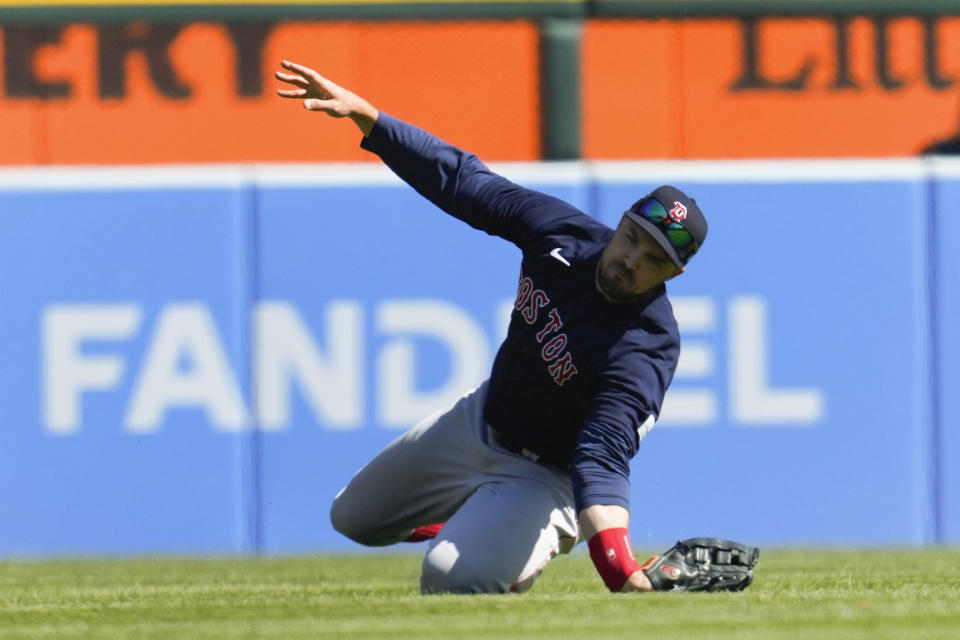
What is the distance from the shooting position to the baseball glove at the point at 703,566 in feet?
16.4

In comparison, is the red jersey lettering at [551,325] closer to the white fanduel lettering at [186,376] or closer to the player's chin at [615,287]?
the player's chin at [615,287]

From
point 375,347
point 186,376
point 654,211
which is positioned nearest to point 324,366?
point 375,347

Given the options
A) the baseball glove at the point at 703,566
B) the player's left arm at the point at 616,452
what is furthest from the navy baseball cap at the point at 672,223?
the baseball glove at the point at 703,566

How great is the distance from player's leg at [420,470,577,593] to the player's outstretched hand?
1.17 meters

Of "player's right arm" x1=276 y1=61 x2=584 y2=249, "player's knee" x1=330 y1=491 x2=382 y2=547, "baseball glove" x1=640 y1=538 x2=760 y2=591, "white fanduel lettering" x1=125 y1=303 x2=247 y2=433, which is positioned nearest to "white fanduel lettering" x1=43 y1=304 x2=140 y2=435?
"white fanduel lettering" x1=125 y1=303 x2=247 y2=433

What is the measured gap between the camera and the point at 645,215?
4934 millimetres

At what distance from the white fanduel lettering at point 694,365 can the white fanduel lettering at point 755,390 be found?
97 millimetres

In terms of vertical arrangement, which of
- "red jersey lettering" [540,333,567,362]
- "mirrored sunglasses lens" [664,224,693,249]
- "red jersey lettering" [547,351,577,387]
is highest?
"mirrored sunglasses lens" [664,224,693,249]

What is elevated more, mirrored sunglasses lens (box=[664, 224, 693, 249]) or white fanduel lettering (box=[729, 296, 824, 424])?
mirrored sunglasses lens (box=[664, 224, 693, 249])

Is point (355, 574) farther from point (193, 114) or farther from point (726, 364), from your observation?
point (193, 114)

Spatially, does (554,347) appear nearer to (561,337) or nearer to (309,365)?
(561,337)

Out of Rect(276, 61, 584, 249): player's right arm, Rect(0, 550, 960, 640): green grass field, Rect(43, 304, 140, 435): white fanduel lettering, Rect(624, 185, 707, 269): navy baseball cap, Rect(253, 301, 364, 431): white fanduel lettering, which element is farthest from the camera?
Rect(253, 301, 364, 431): white fanduel lettering

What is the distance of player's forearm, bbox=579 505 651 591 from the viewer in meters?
4.78

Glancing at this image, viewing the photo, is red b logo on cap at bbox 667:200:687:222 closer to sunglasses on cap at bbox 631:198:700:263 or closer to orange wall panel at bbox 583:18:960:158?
sunglasses on cap at bbox 631:198:700:263
